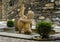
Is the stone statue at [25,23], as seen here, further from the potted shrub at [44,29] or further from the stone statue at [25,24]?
the potted shrub at [44,29]

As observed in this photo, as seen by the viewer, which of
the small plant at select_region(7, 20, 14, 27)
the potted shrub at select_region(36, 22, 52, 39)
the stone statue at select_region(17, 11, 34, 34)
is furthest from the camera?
the small plant at select_region(7, 20, 14, 27)

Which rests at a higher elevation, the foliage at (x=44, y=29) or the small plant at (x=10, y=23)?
the foliage at (x=44, y=29)

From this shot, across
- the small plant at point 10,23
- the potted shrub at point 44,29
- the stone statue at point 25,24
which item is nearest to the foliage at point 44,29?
the potted shrub at point 44,29

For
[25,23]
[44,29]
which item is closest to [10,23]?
[25,23]


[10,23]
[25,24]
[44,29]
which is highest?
[44,29]

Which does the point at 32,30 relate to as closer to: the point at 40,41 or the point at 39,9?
the point at 40,41

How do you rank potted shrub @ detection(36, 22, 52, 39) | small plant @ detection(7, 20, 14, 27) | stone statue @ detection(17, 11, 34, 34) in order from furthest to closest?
small plant @ detection(7, 20, 14, 27) → stone statue @ detection(17, 11, 34, 34) → potted shrub @ detection(36, 22, 52, 39)

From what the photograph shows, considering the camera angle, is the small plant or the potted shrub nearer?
the potted shrub

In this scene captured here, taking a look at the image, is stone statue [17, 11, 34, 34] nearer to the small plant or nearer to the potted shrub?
the potted shrub

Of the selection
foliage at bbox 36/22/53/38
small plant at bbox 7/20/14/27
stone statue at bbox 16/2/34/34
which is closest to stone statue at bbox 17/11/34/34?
stone statue at bbox 16/2/34/34

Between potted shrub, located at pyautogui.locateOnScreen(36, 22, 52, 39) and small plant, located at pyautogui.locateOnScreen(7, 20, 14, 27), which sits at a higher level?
potted shrub, located at pyautogui.locateOnScreen(36, 22, 52, 39)

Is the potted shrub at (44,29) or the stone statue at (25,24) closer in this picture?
the potted shrub at (44,29)

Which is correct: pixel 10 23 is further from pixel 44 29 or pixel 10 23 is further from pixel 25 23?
pixel 44 29

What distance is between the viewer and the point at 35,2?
86.2ft
